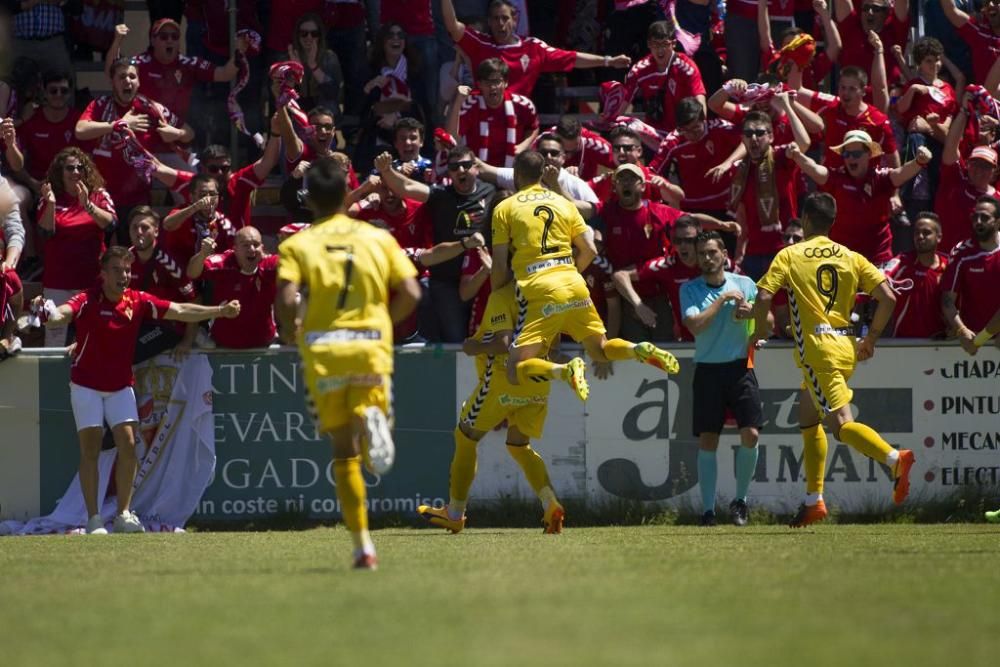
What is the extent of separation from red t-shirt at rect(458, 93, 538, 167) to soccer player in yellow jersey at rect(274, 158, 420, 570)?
6.77 metres

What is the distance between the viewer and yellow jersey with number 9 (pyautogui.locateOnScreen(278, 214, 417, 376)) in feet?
28.3

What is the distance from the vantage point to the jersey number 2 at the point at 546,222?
38.5 feet

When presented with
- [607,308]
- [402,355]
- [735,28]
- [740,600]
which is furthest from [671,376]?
[740,600]

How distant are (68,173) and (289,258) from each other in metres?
6.46

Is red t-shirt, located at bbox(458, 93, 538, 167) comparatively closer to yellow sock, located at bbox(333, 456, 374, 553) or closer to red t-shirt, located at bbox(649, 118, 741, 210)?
red t-shirt, located at bbox(649, 118, 741, 210)

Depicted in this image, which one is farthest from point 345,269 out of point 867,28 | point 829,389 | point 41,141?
point 867,28

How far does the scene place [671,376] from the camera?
46.7 ft

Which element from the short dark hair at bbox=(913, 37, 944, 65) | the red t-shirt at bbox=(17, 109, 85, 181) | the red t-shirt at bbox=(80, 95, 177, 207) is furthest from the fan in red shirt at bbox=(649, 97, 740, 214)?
the red t-shirt at bbox=(17, 109, 85, 181)

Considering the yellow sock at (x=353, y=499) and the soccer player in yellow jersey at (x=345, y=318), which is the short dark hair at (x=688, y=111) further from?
the yellow sock at (x=353, y=499)

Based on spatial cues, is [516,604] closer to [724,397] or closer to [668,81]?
[724,397]

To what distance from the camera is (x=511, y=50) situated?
16.2 metres

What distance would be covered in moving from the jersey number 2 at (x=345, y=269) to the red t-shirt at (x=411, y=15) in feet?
27.9

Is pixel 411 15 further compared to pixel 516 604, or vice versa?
pixel 411 15

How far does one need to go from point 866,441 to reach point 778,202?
3917 millimetres
